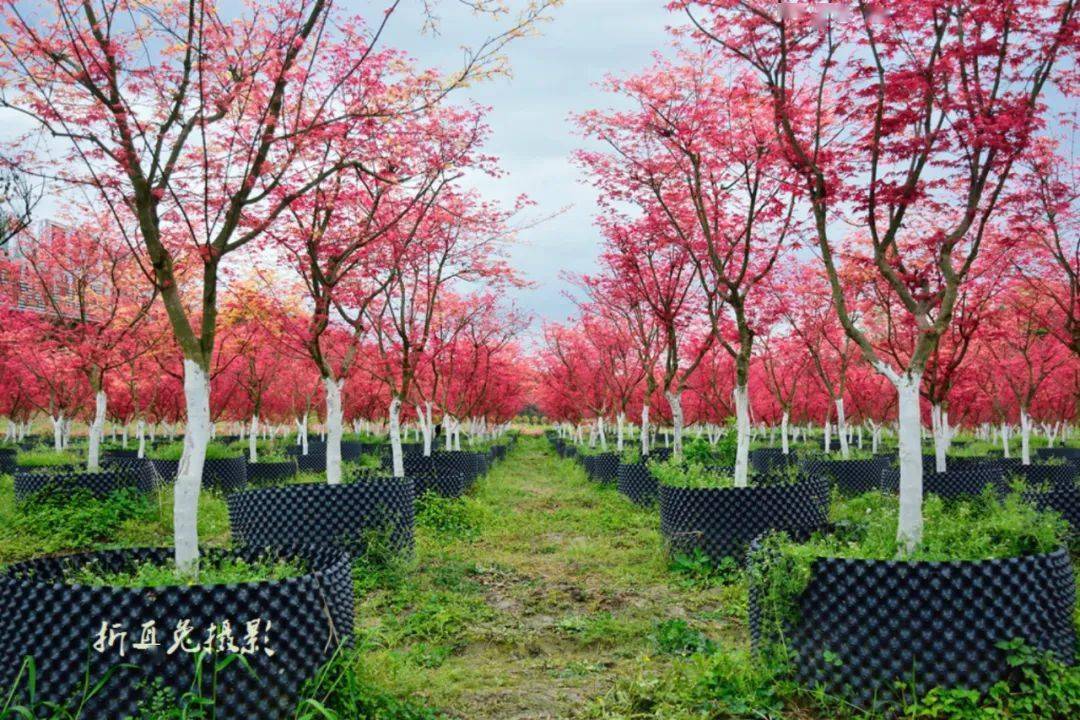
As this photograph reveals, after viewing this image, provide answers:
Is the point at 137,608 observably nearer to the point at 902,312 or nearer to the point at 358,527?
the point at 358,527

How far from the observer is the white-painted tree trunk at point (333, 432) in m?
9.81

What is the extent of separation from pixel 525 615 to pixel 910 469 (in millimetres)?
3567

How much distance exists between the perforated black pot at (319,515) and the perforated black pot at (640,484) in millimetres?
5945

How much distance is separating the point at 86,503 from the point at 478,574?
24.4 ft

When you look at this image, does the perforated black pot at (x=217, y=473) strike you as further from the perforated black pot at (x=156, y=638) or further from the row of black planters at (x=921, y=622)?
the row of black planters at (x=921, y=622)

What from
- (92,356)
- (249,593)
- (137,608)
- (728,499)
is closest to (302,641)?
(249,593)

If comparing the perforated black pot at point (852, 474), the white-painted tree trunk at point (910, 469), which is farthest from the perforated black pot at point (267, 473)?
the white-painted tree trunk at point (910, 469)

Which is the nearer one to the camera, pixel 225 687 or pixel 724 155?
pixel 225 687

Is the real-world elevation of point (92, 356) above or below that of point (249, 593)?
above

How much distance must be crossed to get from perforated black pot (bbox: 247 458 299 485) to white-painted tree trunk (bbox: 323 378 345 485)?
300 inches

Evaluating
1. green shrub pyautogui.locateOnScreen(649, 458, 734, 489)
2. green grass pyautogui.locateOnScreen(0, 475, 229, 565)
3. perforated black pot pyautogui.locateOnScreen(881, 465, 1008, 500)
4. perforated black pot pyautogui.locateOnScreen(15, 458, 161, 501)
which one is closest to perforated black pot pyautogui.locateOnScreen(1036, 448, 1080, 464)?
perforated black pot pyautogui.locateOnScreen(881, 465, 1008, 500)

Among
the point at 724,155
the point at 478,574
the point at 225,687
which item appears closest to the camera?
the point at 225,687

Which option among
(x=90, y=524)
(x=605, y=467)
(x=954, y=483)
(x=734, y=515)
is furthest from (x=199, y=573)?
(x=605, y=467)

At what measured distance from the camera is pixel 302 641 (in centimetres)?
439
